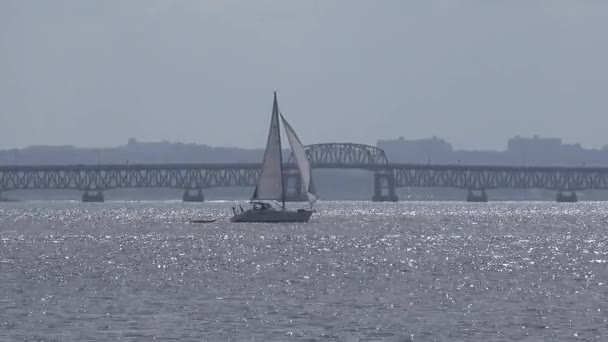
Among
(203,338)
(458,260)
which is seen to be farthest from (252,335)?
(458,260)

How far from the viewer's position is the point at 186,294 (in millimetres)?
65312

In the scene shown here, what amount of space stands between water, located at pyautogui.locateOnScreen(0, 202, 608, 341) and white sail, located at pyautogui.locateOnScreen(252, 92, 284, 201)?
16245 mm

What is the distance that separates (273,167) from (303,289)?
227ft

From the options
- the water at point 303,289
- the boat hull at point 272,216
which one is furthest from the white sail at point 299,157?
the water at point 303,289

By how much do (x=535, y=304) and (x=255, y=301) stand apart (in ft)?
31.5

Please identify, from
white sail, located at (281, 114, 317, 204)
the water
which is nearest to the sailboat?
white sail, located at (281, 114, 317, 204)

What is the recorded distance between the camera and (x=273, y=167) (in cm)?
13650

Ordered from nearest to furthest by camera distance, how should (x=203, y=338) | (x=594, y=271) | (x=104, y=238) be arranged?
(x=203, y=338)
(x=594, y=271)
(x=104, y=238)

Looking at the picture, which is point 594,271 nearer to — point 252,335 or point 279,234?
point 252,335

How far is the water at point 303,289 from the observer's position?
53219 millimetres

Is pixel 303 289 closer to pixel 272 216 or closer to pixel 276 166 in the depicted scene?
pixel 276 166

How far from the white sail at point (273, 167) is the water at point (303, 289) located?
53.3ft

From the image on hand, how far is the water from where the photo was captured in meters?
53.2

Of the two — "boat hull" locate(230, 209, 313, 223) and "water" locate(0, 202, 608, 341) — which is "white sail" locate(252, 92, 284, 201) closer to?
"boat hull" locate(230, 209, 313, 223)
